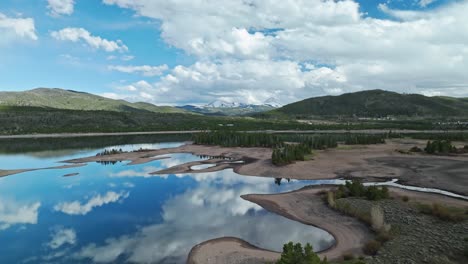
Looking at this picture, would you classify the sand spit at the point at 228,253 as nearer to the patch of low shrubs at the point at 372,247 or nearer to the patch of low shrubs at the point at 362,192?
the patch of low shrubs at the point at 372,247

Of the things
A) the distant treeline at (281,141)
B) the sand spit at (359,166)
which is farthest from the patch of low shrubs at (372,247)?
the distant treeline at (281,141)

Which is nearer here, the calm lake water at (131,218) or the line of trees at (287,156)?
the calm lake water at (131,218)

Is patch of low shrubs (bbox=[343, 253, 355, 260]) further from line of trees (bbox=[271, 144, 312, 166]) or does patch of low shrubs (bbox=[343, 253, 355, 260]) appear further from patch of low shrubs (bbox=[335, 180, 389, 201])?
line of trees (bbox=[271, 144, 312, 166])

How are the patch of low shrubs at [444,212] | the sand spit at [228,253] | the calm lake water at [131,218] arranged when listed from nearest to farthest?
the sand spit at [228,253] → the calm lake water at [131,218] → the patch of low shrubs at [444,212]

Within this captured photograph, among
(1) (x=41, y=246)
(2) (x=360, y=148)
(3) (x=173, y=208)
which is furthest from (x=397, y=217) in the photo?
(2) (x=360, y=148)

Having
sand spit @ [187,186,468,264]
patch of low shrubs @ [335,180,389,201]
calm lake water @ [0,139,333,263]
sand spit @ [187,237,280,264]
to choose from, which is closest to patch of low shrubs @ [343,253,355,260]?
sand spit @ [187,186,468,264]

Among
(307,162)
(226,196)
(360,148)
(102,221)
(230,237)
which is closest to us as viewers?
(230,237)

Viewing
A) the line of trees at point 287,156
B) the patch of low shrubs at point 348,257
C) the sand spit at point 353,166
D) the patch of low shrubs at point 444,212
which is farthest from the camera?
the line of trees at point 287,156

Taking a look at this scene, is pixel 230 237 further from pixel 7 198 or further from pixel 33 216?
pixel 7 198
